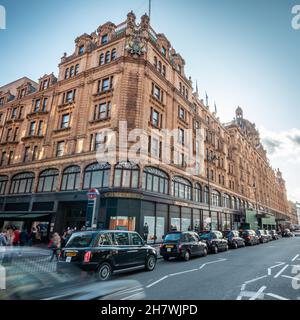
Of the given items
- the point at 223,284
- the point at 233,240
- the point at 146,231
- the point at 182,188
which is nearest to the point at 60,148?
the point at 146,231

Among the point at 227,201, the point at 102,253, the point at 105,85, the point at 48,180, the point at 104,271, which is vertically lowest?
the point at 104,271

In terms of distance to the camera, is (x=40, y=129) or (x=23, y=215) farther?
(x=40, y=129)

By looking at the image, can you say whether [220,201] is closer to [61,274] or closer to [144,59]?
[144,59]

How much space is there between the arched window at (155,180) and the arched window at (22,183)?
1408 cm

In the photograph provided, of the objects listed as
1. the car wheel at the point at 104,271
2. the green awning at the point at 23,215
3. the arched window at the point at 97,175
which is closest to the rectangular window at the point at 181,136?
the arched window at the point at 97,175

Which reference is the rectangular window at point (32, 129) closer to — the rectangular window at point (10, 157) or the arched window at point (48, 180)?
the rectangular window at point (10, 157)

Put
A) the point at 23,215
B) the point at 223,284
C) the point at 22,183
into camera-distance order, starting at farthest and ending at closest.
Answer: the point at 22,183 < the point at 23,215 < the point at 223,284

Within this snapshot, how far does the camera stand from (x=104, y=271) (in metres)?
8.38

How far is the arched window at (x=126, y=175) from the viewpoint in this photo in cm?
2020

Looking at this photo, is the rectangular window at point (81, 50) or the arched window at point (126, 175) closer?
the arched window at point (126, 175)

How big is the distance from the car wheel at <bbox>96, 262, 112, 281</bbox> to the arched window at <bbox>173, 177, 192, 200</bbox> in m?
17.7

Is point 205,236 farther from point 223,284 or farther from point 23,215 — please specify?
point 23,215

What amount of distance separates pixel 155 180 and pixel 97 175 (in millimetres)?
5958

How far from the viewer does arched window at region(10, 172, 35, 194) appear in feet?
85.8
